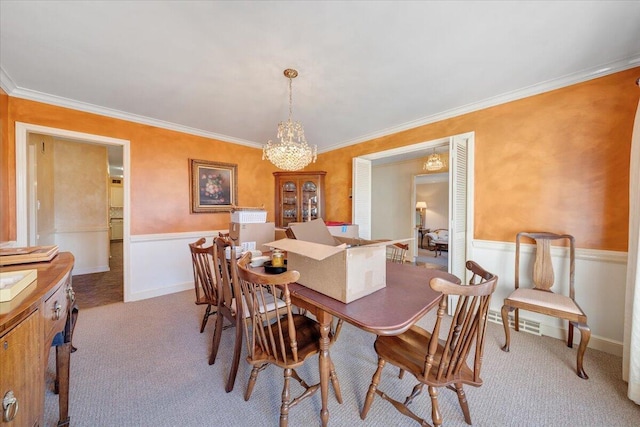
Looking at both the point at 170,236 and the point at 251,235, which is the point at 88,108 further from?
the point at 251,235

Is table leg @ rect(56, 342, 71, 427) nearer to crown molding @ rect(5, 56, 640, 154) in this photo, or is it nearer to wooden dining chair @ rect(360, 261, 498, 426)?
wooden dining chair @ rect(360, 261, 498, 426)

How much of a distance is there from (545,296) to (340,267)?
6.81 ft

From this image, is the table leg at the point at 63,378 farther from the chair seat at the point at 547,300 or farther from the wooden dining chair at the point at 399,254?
the chair seat at the point at 547,300

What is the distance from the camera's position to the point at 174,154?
3.42 meters

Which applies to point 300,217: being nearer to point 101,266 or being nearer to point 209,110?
point 209,110

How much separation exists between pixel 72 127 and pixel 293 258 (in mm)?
3333

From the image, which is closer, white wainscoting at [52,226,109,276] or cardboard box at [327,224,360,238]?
cardboard box at [327,224,360,238]

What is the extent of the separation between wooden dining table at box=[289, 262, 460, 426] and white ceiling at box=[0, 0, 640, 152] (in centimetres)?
168

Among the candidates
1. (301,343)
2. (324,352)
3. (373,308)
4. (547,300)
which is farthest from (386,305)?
(547,300)

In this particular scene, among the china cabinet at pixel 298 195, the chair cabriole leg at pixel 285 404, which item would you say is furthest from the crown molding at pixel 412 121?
the chair cabriole leg at pixel 285 404

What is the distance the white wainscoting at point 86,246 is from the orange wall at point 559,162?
643 centimetres

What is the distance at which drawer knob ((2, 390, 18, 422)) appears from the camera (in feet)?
1.98

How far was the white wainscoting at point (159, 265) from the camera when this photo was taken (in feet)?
10.2

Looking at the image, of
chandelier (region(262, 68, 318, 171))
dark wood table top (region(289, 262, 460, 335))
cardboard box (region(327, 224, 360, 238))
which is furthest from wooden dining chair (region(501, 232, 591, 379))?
chandelier (region(262, 68, 318, 171))
